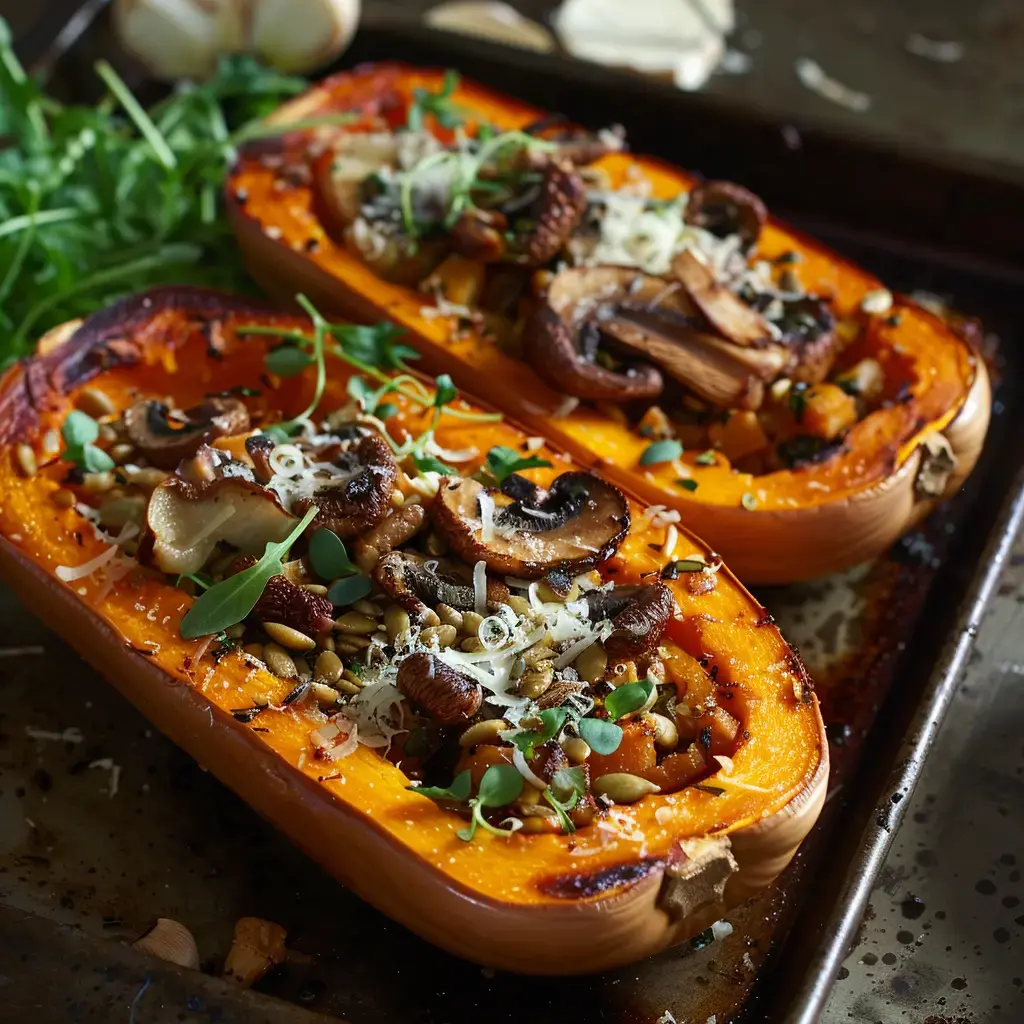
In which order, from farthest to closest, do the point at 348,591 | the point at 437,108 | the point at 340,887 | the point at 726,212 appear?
the point at 437,108
the point at 726,212
the point at 340,887
the point at 348,591

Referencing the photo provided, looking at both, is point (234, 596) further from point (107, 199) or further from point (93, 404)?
point (107, 199)

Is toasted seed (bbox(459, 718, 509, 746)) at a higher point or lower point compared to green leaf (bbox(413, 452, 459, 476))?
lower

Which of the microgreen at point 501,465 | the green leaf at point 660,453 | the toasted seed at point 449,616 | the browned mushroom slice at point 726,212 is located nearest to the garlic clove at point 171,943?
the toasted seed at point 449,616

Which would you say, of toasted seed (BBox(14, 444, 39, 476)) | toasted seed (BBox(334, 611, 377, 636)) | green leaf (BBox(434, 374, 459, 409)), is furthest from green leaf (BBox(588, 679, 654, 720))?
toasted seed (BBox(14, 444, 39, 476))

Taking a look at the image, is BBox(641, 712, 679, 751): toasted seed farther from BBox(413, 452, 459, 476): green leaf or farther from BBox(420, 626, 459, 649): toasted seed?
BBox(413, 452, 459, 476): green leaf

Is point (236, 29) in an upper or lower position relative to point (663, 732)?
upper

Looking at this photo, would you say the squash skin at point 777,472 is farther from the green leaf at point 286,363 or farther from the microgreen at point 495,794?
the microgreen at point 495,794

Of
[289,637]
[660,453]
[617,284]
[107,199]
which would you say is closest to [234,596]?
[289,637]
